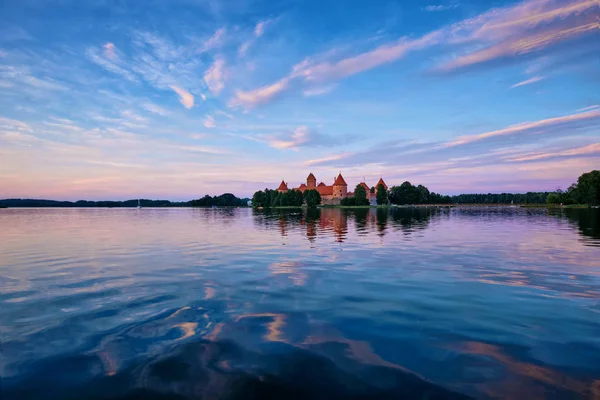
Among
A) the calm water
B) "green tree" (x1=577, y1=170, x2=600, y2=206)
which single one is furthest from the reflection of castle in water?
"green tree" (x1=577, y1=170, x2=600, y2=206)

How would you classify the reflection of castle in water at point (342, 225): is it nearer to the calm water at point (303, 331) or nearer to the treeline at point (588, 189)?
the calm water at point (303, 331)

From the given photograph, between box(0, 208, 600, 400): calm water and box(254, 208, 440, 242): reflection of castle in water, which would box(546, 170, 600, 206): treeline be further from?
box(0, 208, 600, 400): calm water

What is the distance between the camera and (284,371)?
691 cm

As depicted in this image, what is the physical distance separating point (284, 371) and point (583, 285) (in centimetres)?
1416

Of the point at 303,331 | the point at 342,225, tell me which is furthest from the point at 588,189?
the point at 303,331

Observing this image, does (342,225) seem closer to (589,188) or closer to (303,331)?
(303,331)

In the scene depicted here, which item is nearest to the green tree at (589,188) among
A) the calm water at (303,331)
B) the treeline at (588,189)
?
the treeline at (588,189)

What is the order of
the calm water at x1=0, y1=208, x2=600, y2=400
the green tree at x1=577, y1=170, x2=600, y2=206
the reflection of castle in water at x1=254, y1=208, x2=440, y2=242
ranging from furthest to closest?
1. the green tree at x1=577, y1=170, x2=600, y2=206
2. the reflection of castle in water at x1=254, y1=208, x2=440, y2=242
3. the calm water at x1=0, y1=208, x2=600, y2=400

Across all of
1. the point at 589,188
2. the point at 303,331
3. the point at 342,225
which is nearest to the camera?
the point at 303,331

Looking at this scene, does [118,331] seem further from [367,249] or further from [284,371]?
[367,249]

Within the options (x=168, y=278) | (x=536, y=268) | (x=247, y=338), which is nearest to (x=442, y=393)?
(x=247, y=338)

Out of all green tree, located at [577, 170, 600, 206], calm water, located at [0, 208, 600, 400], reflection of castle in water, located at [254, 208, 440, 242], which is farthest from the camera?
green tree, located at [577, 170, 600, 206]

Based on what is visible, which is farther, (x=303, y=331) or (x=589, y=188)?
(x=589, y=188)

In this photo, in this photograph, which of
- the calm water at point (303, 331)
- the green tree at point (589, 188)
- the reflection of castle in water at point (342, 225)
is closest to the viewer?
the calm water at point (303, 331)
